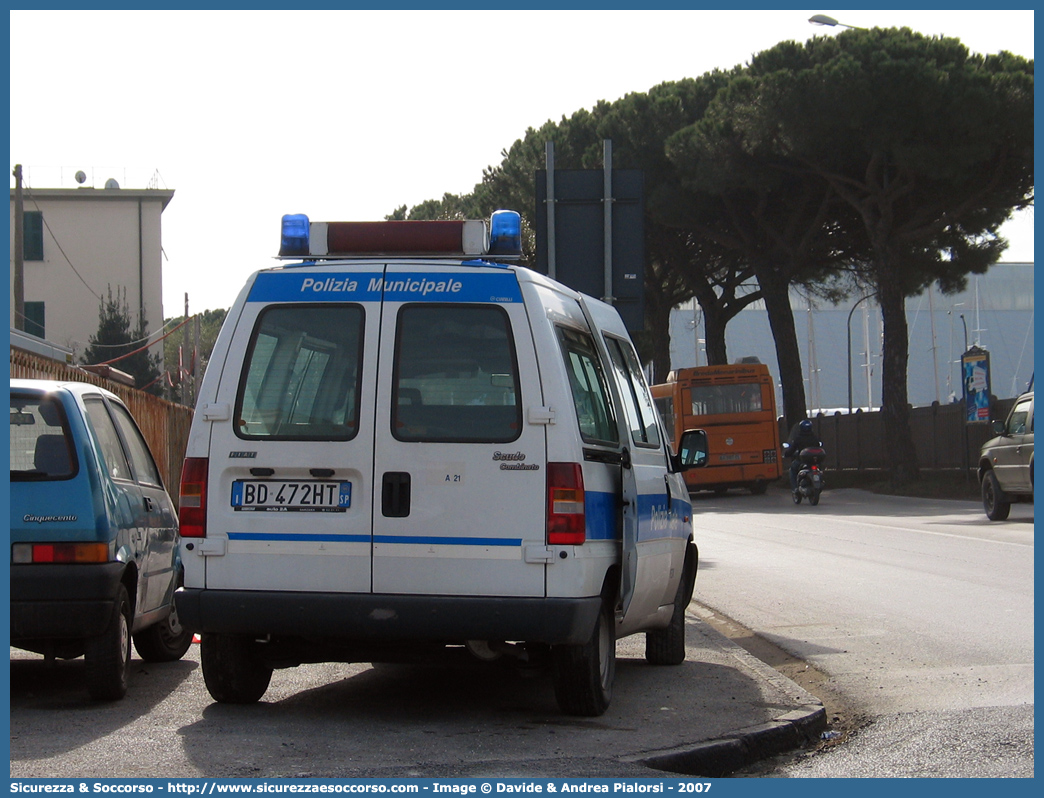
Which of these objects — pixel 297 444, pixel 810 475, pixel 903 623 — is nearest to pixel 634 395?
pixel 297 444

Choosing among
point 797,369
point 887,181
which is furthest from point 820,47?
point 797,369

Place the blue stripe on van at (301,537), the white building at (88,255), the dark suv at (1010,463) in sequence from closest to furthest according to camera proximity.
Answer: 1. the blue stripe on van at (301,537)
2. the dark suv at (1010,463)
3. the white building at (88,255)

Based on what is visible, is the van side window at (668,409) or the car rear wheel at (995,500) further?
the van side window at (668,409)

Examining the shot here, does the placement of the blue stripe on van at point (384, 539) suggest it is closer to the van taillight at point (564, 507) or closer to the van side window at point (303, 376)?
the van taillight at point (564, 507)

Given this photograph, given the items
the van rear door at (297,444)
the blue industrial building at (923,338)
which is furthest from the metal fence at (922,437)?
the blue industrial building at (923,338)

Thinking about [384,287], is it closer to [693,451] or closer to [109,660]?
[109,660]

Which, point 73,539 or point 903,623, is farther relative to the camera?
point 903,623

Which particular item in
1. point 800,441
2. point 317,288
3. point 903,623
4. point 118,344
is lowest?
point 903,623

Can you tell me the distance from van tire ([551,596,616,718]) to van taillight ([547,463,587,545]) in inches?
16.6

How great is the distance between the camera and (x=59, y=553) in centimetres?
616

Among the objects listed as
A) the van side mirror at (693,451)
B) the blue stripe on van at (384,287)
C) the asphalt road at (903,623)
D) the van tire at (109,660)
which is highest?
the blue stripe on van at (384,287)

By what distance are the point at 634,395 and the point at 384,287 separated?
1.78 meters

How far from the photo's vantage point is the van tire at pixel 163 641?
7.77 meters

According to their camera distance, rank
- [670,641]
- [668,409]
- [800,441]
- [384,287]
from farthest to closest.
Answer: [668,409]
[800,441]
[670,641]
[384,287]
